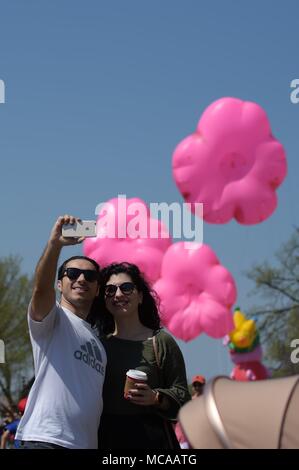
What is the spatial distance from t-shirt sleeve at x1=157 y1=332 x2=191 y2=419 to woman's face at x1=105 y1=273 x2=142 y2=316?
0.75 feet

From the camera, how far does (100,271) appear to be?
14.4 ft

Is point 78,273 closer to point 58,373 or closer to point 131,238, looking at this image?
point 58,373

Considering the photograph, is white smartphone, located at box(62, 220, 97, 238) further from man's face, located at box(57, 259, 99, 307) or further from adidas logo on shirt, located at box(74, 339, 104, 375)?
adidas logo on shirt, located at box(74, 339, 104, 375)

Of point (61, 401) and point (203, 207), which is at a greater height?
point (203, 207)

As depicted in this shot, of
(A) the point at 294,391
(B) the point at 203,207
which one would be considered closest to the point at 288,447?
(A) the point at 294,391

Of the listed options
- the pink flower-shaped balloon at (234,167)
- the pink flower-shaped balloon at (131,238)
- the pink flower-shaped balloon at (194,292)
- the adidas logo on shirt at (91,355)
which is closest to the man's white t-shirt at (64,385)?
the adidas logo on shirt at (91,355)

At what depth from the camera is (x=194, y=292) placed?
32.4 feet

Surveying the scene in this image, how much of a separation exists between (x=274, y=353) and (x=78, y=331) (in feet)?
73.3

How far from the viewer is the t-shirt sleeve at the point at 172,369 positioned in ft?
13.5

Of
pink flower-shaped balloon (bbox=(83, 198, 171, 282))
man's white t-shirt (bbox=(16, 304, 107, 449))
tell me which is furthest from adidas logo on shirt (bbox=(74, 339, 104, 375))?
pink flower-shaped balloon (bbox=(83, 198, 171, 282))

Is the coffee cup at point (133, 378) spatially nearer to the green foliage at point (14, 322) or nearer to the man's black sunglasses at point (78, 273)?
the man's black sunglasses at point (78, 273)

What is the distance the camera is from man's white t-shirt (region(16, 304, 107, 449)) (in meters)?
3.72

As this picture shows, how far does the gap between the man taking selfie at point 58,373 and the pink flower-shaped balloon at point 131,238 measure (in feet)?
19.0
